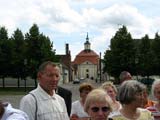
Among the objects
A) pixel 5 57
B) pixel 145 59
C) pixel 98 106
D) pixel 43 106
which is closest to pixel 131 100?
pixel 98 106

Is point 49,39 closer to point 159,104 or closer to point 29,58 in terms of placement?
point 29,58

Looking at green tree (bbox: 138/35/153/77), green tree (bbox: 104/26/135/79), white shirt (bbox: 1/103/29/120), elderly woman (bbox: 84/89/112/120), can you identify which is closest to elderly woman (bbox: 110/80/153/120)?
elderly woman (bbox: 84/89/112/120)

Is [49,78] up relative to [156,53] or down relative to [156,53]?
down

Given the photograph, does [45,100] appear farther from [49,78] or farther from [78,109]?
[78,109]

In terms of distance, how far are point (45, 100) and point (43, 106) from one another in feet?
0.29

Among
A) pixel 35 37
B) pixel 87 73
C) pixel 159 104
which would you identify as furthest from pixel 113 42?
pixel 87 73

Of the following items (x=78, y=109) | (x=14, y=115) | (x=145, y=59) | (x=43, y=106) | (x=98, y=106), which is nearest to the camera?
(x=14, y=115)

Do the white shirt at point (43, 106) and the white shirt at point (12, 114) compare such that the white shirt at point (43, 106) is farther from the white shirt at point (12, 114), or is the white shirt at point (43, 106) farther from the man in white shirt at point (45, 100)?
the white shirt at point (12, 114)

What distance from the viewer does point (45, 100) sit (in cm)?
570

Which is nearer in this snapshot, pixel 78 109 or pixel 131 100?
pixel 131 100

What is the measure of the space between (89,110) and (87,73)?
194043mm

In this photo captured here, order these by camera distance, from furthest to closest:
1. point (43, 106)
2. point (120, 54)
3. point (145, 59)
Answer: point (145, 59), point (120, 54), point (43, 106)

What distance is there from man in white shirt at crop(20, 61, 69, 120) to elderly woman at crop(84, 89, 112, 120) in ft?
4.50

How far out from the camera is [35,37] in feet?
212
